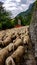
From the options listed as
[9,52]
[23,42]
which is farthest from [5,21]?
[9,52]

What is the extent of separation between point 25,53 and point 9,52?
0.39 meters

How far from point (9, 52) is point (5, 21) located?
442 inches

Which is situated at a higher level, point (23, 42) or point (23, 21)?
point (23, 42)

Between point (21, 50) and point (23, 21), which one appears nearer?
point (21, 50)

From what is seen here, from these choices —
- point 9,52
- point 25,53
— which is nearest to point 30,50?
point 25,53

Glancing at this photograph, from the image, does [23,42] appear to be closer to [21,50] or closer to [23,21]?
[21,50]

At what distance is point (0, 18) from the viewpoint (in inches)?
660

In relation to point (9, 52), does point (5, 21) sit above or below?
below

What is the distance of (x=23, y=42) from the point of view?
5934mm

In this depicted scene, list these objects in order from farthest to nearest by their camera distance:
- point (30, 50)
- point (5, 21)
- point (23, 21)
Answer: point (23, 21) → point (5, 21) → point (30, 50)

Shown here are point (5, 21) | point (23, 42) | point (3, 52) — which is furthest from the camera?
point (5, 21)

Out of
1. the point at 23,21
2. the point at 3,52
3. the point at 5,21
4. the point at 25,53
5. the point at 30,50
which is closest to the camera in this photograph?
the point at 3,52

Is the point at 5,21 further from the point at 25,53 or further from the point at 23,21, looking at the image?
the point at 25,53

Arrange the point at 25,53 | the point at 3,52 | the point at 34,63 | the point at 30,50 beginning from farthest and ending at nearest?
1. the point at 30,50
2. the point at 25,53
3. the point at 3,52
4. the point at 34,63
